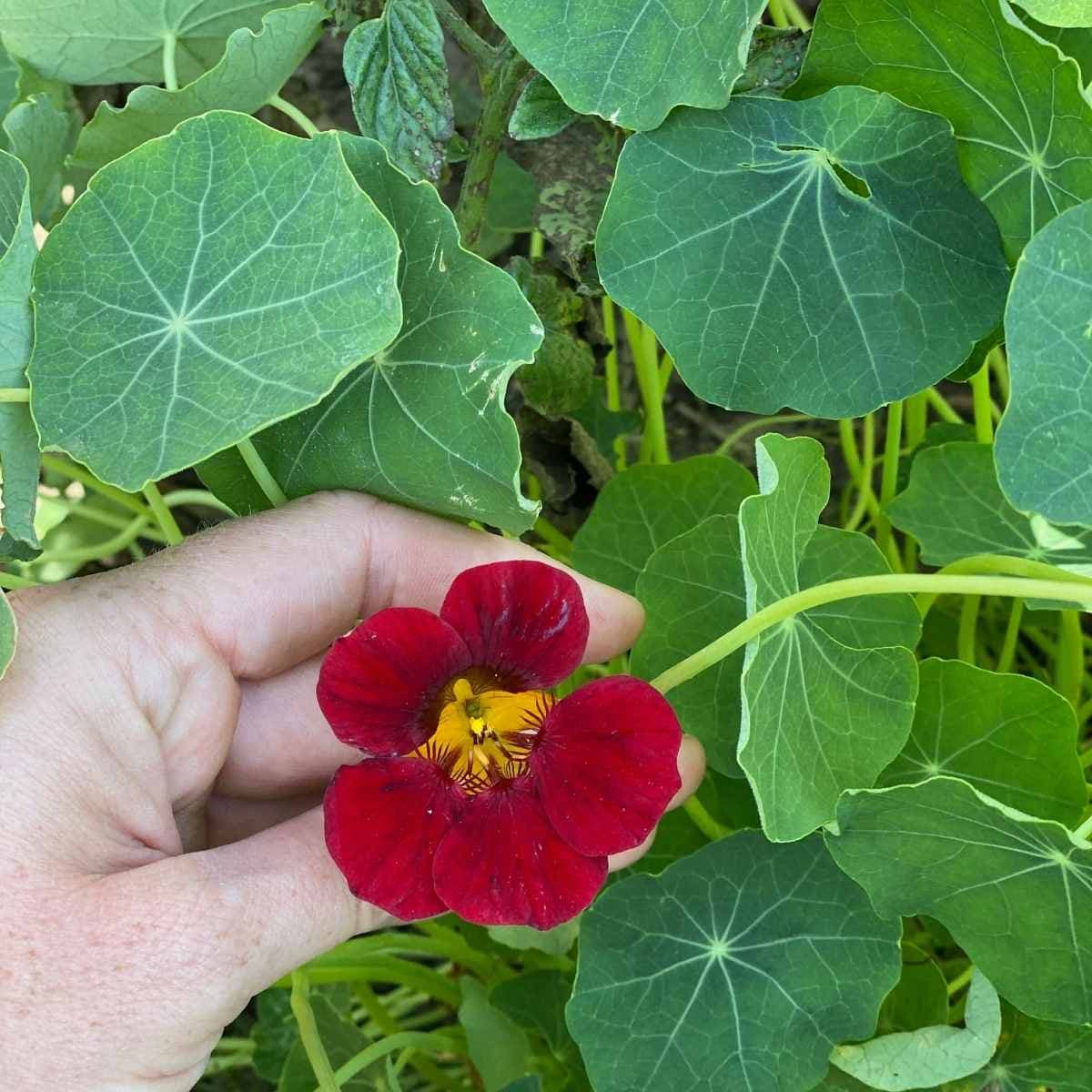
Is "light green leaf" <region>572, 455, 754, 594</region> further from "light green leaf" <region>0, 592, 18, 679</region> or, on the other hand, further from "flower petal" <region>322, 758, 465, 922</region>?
"light green leaf" <region>0, 592, 18, 679</region>

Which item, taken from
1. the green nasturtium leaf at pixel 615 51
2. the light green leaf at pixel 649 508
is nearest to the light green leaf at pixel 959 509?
the light green leaf at pixel 649 508

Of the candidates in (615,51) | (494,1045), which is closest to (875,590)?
(615,51)

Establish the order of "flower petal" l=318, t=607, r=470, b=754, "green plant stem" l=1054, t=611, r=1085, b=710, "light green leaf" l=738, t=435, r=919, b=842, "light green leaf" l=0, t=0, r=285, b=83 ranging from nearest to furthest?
"flower petal" l=318, t=607, r=470, b=754 → "light green leaf" l=738, t=435, r=919, b=842 → "light green leaf" l=0, t=0, r=285, b=83 → "green plant stem" l=1054, t=611, r=1085, b=710

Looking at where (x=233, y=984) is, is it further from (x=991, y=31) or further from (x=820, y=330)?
(x=991, y=31)

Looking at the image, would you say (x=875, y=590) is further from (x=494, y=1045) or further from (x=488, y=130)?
(x=494, y=1045)

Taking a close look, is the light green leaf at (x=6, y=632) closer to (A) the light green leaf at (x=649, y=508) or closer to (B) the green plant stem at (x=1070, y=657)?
(A) the light green leaf at (x=649, y=508)

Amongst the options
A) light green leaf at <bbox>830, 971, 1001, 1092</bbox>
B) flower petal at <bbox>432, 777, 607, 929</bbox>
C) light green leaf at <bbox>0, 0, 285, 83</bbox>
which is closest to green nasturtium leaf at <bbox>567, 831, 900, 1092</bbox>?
light green leaf at <bbox>830, 971, 1001, 1092</bbox>

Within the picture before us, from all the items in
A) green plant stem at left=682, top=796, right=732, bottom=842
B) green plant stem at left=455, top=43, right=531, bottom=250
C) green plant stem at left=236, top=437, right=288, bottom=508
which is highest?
green plant stem at left=455, top=43, right=531, bottom=250
